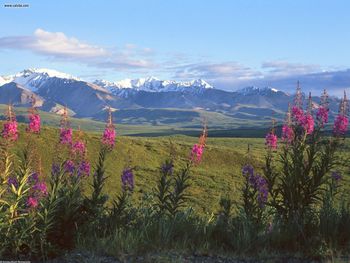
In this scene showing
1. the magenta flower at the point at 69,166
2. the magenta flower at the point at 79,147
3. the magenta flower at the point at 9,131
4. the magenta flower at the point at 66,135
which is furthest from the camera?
the magenta flower at the point at 79,147

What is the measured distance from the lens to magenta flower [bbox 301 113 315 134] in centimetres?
1159

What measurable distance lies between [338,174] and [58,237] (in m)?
7.67

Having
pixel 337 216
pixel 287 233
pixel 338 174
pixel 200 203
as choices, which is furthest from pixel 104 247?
pixel 200 203

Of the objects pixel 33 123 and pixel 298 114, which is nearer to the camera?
pixel 33 123

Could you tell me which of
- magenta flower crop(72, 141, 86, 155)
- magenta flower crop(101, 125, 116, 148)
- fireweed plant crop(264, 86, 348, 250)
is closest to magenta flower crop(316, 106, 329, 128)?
fireweed plant crop(264, 86, 348, 250)

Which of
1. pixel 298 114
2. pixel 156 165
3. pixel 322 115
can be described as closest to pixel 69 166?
pixel 298 114

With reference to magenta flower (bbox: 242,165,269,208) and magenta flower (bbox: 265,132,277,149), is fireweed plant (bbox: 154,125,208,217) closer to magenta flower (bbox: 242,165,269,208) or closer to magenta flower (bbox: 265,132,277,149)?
magenta flower (bbox: 242,165,269,208)

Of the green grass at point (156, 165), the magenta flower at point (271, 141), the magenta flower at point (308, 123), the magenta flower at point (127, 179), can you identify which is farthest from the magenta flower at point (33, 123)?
the green grass at point (156, 165)

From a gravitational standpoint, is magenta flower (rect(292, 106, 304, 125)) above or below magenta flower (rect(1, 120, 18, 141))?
above

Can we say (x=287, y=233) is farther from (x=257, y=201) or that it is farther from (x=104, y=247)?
(x=104, y=247)

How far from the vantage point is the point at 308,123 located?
11617mm

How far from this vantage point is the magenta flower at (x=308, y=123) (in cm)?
1159

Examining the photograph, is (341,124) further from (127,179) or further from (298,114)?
(127,179)

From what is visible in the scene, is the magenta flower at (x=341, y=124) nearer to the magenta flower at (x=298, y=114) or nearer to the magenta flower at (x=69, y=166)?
the magenta flower at (x=298, y=114)
